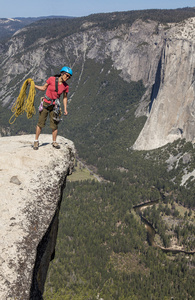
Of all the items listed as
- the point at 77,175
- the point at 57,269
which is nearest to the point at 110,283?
the point at 57,269

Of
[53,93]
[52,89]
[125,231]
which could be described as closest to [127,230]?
[125,231]

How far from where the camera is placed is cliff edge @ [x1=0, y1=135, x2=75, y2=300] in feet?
29.7

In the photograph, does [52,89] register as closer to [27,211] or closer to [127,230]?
[27,211]

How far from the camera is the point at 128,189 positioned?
4476 inches

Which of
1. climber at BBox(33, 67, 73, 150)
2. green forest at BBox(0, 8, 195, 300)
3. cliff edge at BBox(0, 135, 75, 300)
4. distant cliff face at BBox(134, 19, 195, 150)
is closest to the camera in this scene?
cliff edge at BBox(0, 135, 75, 300)

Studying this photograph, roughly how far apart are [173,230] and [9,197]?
3267 inches

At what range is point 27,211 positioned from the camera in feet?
36.4

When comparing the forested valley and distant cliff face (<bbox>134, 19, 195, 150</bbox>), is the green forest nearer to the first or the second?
the forested valley

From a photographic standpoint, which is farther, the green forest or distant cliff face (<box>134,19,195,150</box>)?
distant cliff face (<box>134,19,195,150</box>)

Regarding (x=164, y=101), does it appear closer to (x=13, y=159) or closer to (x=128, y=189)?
(x=128, y=189)

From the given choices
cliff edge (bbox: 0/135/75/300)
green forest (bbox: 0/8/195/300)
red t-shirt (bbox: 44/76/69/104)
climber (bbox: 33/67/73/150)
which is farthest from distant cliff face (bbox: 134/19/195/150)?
cliff edge (bbox: 0/135/75/300)

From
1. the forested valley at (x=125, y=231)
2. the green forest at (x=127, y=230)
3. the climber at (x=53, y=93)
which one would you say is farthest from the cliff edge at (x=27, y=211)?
the forested valley at (x=125, y=231)

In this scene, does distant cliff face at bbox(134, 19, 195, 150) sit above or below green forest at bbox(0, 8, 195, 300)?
above

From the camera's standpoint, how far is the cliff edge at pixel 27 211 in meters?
9.04
